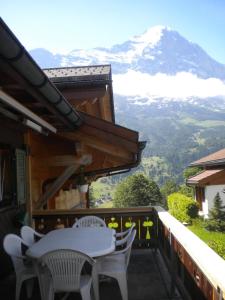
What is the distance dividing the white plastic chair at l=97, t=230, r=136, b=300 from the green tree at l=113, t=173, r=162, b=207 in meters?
22.1

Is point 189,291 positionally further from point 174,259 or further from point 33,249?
point 33,249

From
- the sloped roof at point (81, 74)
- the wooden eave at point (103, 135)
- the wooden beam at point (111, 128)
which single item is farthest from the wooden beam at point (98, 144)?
the sloped roof at point (81, 74)

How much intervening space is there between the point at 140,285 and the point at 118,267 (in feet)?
2.55

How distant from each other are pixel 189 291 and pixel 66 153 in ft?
12.5

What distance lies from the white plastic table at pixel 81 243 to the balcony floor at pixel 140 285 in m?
0.61

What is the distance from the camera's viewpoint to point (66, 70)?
8.23 metres

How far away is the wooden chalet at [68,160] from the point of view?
270 centimetres

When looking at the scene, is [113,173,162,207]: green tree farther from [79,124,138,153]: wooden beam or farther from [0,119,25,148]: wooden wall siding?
[0,119,25,148]: wooden wall siding

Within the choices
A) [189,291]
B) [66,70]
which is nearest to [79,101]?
[66,70]

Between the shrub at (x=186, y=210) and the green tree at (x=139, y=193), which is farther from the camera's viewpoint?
the green tree at (x=139, y=193)

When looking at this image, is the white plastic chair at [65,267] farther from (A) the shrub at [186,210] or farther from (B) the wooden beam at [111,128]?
(A) the shrub at [186,210]

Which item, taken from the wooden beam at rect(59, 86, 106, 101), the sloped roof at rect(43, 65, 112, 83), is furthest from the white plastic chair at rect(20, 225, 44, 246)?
the sloped roof at rect(43, 65, 112, 83)

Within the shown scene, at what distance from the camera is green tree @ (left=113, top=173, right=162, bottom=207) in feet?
85.8

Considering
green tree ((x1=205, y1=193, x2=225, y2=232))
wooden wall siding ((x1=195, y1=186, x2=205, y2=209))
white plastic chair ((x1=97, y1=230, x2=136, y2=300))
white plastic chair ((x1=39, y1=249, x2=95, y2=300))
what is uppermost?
white plastic chair ((x1=39, y1=249, x2=95, y2=300))
